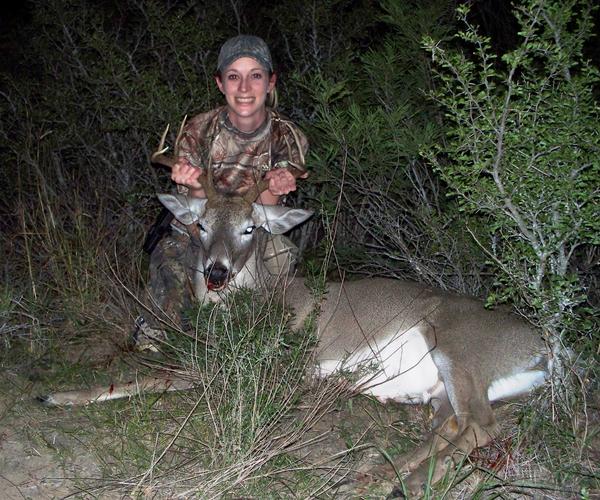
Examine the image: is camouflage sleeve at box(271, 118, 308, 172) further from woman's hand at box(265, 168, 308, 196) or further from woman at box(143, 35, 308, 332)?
woman's hand at box(265, 168, 308, 196)

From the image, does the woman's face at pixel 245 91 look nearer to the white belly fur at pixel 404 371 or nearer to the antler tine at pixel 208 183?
the antler tine at pixel 208 183

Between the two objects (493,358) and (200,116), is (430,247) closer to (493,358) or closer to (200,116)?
(493,358)

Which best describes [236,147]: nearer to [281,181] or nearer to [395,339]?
[281,181]

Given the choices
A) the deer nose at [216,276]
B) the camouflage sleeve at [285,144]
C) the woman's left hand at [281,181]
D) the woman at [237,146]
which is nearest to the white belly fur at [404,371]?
the deer nose at [216,276]

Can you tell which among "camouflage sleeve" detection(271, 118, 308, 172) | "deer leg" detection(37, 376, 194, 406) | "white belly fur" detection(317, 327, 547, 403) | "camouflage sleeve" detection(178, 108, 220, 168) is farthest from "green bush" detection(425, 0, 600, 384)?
"camouflage sleeve" detection(178, 108, 220, 168)

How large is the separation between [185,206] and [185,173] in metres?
0.23

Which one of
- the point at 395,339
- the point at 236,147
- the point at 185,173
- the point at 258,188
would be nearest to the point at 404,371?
the point at 395,339

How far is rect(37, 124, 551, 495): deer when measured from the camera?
4.02 m

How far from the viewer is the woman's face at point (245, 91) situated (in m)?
5.20

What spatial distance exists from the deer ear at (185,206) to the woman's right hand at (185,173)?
0.11 meters

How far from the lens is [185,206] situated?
5.05 metres

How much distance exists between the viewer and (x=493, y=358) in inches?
170

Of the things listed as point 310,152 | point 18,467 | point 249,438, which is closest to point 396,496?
point 249,438

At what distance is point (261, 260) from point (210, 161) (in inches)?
29.9
